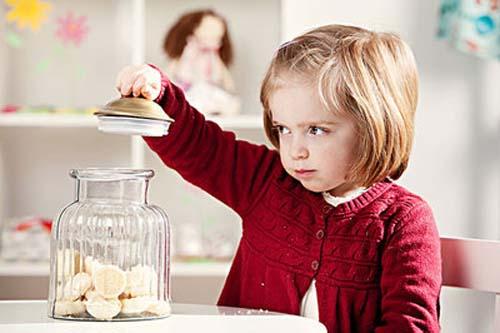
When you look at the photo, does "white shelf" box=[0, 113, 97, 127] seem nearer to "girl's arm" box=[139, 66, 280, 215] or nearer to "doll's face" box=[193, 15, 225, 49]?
"doll's face" box=[193, 15, 225, 49]

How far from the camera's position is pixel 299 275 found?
1.40 meters

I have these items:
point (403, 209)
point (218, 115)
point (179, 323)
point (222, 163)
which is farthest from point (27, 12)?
point (179, 323)

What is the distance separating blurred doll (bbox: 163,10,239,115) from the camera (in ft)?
8.92

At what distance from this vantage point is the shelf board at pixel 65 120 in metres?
2.62

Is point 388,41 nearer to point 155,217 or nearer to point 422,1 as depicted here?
point 155,217

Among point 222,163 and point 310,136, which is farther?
point 222,163

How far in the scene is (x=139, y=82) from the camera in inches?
51.5

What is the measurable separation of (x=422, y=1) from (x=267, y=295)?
5.32 feet

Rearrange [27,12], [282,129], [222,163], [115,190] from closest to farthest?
[115,190]
[282,129]
[222,163]
[27,12]

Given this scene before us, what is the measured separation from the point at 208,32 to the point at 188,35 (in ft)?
0.21

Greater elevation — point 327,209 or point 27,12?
point 27,12

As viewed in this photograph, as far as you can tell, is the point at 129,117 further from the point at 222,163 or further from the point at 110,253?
the point at 222,163

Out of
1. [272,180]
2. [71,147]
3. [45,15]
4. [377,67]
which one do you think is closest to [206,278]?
[71,147]

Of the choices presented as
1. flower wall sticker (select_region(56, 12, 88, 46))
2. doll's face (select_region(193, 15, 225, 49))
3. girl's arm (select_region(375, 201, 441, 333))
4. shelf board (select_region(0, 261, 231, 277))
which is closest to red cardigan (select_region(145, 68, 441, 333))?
girl's arm (select_region(375, 201, 441, 333))
